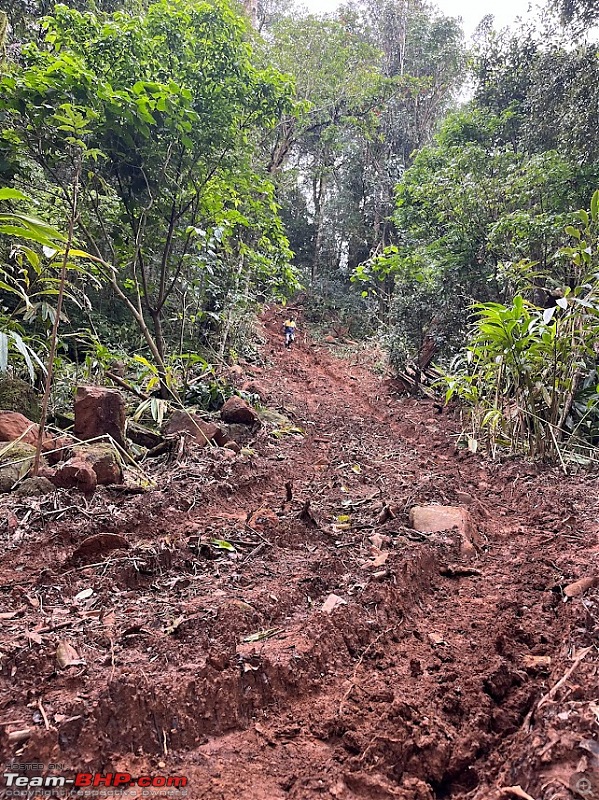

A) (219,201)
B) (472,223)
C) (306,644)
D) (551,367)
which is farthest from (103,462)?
(472,223)

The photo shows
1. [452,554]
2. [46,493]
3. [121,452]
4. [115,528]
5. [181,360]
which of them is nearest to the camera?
[452,554]

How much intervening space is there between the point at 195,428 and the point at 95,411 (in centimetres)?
101

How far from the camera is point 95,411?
323cm

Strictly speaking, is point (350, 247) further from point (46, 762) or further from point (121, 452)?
point (46, 762)

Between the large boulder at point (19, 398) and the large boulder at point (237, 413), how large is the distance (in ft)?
5.42

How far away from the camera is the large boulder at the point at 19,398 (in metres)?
3.49

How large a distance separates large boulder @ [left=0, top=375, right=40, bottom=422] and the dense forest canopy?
164mm

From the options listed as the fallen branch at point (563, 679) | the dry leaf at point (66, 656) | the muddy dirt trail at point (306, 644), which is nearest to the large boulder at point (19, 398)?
the muddy dirt trail at point (306, 644)

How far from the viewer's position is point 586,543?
217 cm

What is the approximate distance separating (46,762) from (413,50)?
20205mm

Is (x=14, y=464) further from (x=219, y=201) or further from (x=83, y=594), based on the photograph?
(x=219, y=201)

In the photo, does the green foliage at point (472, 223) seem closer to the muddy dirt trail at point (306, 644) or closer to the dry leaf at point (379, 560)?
the muddy dirt trail at point (306, 644)

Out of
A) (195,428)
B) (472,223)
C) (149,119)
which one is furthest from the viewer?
(472,223)

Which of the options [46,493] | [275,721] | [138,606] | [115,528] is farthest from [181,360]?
[275,721]
